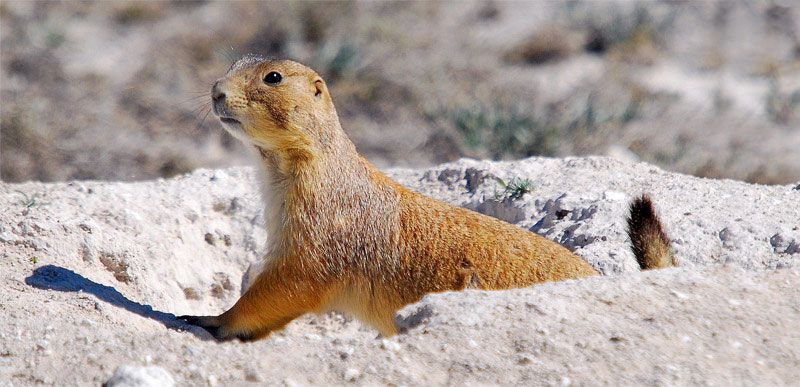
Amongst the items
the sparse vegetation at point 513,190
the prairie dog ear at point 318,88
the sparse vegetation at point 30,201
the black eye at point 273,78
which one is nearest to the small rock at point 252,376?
the black eye at point 273,78

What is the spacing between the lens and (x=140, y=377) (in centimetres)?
332

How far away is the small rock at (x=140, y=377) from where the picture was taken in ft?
10.9

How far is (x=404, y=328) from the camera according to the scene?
4125mm

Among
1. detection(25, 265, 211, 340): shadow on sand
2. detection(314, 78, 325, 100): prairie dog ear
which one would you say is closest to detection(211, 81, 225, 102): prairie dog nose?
detection(314, 78, 325, 100): prairie dog ear

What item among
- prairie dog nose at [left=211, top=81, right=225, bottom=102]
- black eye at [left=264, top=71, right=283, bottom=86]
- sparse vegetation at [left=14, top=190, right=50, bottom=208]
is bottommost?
sparse vegetation at [left=14, top=190, right=50, bottom=208]

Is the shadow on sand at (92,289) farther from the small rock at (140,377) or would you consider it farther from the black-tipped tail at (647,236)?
the black-tipped tail at (647,236)

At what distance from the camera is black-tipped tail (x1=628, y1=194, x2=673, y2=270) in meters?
5.08

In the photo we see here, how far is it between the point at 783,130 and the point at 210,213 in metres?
10.6

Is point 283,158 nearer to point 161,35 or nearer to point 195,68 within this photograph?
point 195,68

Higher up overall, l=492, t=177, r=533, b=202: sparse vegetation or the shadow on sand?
l=492, t=177, r=533, b=202: sparse vegetation

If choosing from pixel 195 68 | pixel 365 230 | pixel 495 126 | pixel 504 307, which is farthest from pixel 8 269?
pixel 195 68

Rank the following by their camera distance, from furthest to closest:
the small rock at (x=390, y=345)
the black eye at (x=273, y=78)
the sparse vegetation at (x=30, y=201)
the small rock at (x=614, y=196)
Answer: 1. the small rock at (x=614, y=196)
2. the sparse vegetation at (x=30, y=201)
3. the black eye at (x=273, y=78)
4. the small rock at (x=390, y=345)

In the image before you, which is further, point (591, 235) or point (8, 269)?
point (591, 235)

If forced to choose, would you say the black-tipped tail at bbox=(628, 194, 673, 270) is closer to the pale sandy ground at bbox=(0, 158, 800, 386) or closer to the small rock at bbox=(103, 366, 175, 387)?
the pale sandy ground at bbox=(0, 158, 800, 386)
